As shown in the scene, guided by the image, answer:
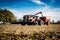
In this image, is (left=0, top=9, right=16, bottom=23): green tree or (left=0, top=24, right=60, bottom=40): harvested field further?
(left=0, top=9, right=16, bottom=23): green tree

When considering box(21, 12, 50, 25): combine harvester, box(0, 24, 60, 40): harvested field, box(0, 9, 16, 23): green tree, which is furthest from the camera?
box(0, 9, 16, 23): green tree

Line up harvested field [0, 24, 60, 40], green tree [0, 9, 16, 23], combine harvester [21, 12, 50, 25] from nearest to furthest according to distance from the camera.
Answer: harvested field [0, 24, 60, 40] → combine harvester [21, 12, 50, 25] → green tree [0, 9, 16, 23]

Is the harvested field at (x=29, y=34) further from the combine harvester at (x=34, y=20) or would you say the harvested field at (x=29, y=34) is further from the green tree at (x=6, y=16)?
the green tree at (x=6, y=16)

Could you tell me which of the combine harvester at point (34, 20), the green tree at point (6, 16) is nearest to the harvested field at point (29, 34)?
the combine harvester at point (34, 20)

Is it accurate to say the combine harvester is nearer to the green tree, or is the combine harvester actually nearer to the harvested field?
the harvested field

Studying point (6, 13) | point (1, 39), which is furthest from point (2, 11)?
point (1, 39)

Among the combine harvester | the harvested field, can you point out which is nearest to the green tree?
the combine harvester

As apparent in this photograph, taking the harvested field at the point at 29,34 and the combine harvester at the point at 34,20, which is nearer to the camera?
the harvested field at the point at 29,34

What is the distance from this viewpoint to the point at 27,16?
96.2 feet

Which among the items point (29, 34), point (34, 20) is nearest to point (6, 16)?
point (34, 20)

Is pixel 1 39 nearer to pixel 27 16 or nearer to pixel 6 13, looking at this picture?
pixel 27 16

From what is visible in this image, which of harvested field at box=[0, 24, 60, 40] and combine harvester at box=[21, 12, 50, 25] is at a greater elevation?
combine harvester at box=[21, 12, 50, 25]

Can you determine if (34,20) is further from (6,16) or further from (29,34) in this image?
(6,16)

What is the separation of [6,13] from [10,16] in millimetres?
2996
